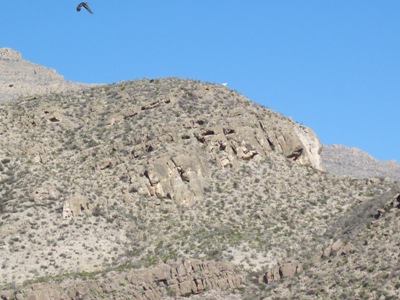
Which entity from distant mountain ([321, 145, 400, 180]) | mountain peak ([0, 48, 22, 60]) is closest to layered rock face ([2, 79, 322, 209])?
mountain peak ([0, 48, 22, 60])

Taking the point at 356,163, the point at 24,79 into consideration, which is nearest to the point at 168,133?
A: the point at 24,79

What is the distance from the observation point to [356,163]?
556 ft

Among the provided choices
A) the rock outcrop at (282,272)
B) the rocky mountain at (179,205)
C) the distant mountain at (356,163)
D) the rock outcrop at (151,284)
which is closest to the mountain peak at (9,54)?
the distant mountain at (356,163)

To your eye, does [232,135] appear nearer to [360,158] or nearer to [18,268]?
[18,268]

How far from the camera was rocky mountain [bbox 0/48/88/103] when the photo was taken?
117 m

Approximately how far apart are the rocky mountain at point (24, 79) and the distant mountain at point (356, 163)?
4922 cm

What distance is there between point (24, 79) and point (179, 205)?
66201 mm

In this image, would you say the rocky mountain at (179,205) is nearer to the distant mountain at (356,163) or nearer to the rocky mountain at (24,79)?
the rocky mountain at (24,79)

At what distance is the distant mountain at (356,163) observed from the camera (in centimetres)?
15738

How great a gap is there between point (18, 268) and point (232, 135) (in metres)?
24.6

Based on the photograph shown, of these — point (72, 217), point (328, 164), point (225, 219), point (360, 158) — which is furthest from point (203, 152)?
point (360, 158)

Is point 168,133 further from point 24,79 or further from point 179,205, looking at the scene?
point 24,79

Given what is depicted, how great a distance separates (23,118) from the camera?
82.6 meters

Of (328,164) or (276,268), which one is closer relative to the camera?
(276,268)
